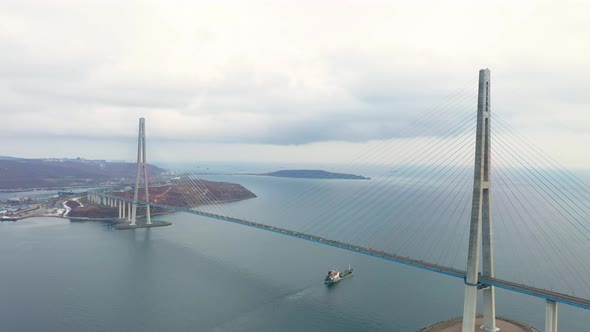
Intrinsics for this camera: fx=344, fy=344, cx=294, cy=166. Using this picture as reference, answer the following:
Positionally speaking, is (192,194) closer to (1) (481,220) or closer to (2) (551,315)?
(1) (481,220)

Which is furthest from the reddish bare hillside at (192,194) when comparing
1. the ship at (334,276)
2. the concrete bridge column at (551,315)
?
the concrete bridge column at (551,315)

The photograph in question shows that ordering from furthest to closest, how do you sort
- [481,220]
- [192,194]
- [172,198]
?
[192,194] → [172,198] → [481,220]

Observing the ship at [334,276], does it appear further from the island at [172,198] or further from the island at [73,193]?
the island at [172,198]

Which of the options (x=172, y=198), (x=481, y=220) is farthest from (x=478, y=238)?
(x=172, y=198)

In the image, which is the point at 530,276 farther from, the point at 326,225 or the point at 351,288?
the point at 326,225

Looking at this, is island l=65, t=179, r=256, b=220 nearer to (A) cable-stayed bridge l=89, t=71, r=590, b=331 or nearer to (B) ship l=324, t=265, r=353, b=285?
(A) cable-stayed bridge l=89, t=71, r=590, b=331

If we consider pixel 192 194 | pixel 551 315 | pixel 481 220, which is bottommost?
pixel 551 315

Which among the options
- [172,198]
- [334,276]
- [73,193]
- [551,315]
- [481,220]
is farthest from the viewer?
[73,193]
